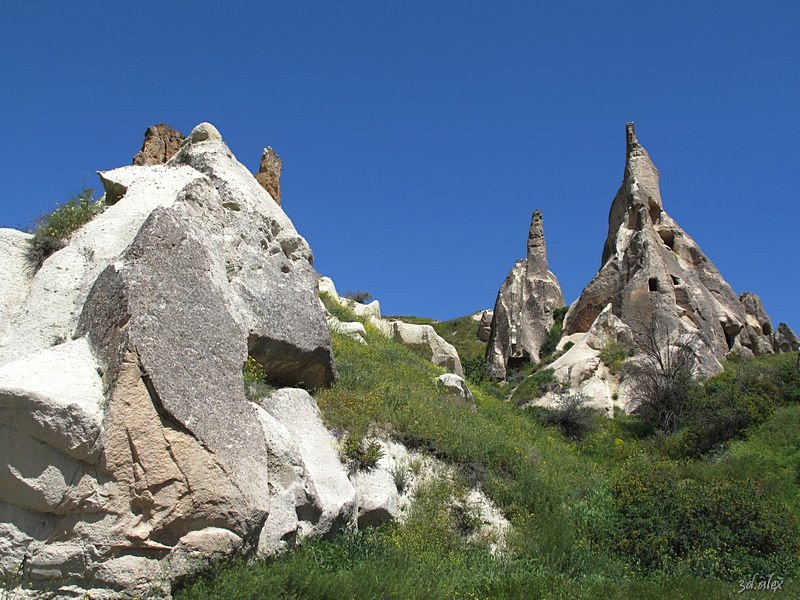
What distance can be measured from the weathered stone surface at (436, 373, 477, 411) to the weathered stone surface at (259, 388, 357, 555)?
5531 mm

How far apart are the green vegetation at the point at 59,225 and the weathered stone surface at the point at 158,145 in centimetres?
855

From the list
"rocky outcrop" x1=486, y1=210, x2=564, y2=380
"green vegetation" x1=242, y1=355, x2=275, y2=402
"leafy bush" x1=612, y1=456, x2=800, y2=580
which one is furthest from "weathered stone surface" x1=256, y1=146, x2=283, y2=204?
"rocky outcrop" x1=486, y1=210, x2=564, y2=380

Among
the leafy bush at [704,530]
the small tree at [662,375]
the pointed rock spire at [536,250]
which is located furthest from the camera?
the pointed rock spire at [536,250]

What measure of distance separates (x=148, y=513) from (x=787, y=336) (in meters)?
37.2

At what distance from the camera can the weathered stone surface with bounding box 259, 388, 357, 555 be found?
710 centimetres

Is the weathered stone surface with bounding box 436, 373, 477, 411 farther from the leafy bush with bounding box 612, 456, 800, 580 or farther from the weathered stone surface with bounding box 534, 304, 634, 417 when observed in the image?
the weathered stone surface with bounding box 534, 304, 634, 417

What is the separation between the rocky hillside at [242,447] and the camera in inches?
228

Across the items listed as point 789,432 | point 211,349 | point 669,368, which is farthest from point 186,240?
point 669,368

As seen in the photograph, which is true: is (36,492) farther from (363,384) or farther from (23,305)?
(363,384)

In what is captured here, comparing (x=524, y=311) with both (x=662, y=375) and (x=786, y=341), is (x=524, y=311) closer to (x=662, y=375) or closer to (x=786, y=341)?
(x=786, y=341)

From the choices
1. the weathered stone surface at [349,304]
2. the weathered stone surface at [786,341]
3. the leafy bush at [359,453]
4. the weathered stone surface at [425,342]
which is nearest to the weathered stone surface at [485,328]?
the weathered stone surface at [786,341]

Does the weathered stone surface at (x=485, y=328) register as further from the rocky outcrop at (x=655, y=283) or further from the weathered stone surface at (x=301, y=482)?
the weathered stone surface at (x=301, y=482)

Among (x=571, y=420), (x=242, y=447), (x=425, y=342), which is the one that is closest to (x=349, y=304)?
(x=425, y=342)

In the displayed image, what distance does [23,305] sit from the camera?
793cm
